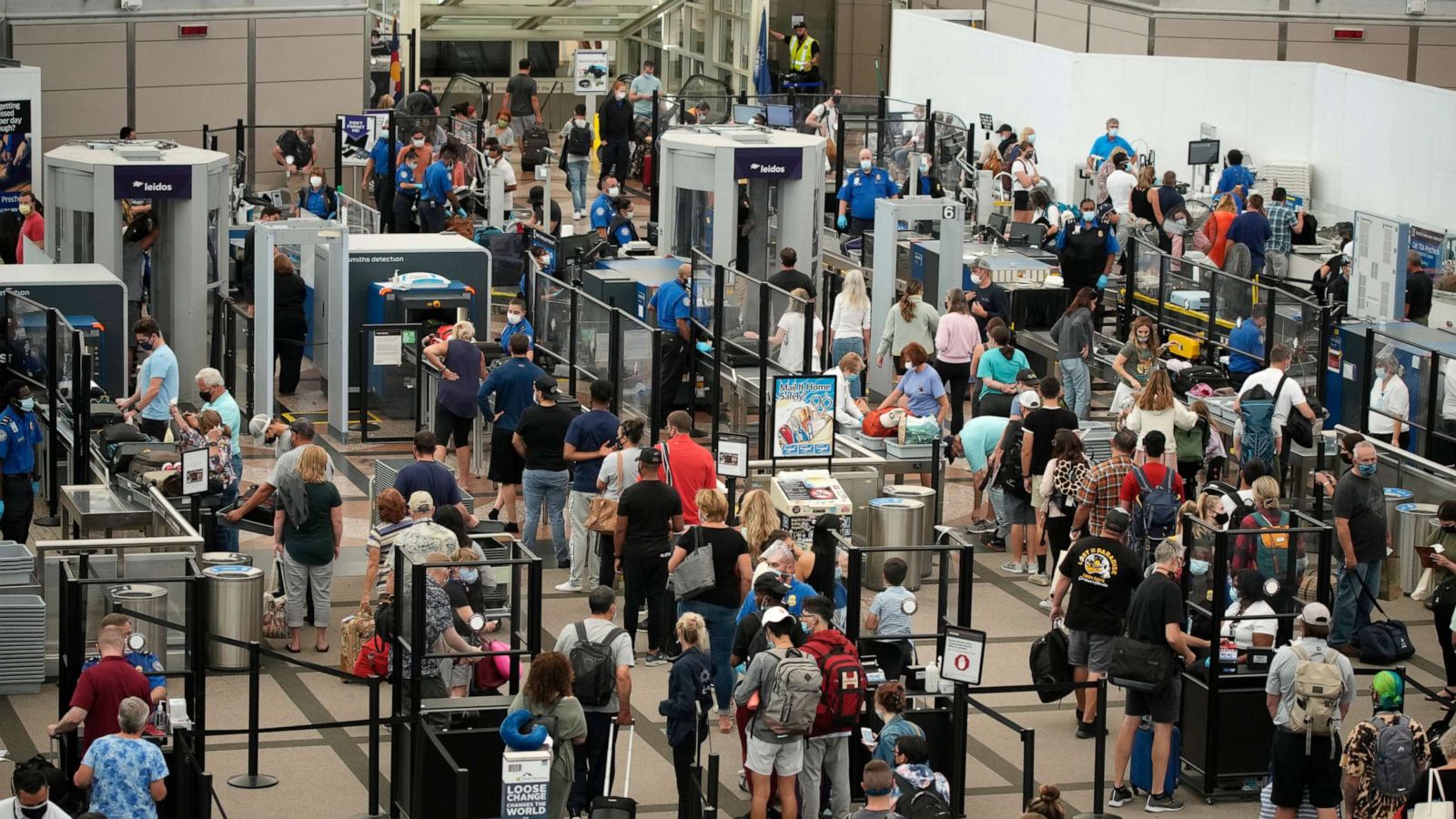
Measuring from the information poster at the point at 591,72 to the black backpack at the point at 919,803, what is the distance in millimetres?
26567

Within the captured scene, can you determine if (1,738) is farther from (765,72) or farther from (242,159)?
(765,72)

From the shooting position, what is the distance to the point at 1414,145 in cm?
2833

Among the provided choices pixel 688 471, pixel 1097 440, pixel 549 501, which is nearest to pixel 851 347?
pixel 1097 440

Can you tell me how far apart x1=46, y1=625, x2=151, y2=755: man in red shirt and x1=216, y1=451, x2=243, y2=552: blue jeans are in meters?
4.26

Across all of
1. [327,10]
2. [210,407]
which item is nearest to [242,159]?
[327,10]

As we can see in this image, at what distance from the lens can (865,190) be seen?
95.4ft

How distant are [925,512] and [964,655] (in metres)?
5.25

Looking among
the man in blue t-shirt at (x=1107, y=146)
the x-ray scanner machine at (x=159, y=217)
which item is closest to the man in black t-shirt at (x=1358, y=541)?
the x-ray scanner machine at (x=159, y=217)

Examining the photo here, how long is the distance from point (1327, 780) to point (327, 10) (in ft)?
77.6

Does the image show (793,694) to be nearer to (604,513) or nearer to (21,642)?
(604,513)

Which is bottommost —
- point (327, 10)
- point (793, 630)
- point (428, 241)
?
point (793, 630)

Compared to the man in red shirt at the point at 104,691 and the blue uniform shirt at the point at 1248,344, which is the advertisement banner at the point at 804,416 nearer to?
the blue uniform shirt at the point at 1248,344

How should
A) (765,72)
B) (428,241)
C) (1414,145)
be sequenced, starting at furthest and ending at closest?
(765,72), (1414,145), (428,241)

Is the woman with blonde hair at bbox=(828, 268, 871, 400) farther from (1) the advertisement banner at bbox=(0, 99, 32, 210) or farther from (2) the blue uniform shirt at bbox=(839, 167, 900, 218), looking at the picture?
(1) the advertisement banner at bbox=(0, 99, 32, 210)
